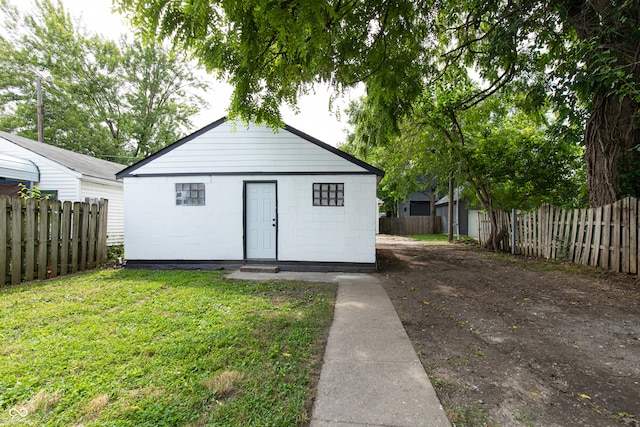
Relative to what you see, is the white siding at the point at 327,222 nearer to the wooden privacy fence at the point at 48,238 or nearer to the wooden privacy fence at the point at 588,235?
the wooden privacy fence at the point at 48,238

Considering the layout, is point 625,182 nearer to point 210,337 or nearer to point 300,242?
point 300,242

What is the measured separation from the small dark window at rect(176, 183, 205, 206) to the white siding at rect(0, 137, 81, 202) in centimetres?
525

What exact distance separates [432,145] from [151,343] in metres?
12.0

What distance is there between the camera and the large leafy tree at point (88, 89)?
65.6 feet

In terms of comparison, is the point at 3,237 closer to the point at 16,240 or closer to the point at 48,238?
the point at 16,240

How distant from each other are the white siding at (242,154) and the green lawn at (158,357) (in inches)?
155

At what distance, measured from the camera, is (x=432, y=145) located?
40.6 feet

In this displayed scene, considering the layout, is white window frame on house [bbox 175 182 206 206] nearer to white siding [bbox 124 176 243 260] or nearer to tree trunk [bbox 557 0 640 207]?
white siding [bbox 124 176 243 260]

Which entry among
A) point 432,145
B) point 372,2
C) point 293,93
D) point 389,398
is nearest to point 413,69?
point 372,2

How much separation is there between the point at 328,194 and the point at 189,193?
390 cm

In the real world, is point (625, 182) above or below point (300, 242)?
above

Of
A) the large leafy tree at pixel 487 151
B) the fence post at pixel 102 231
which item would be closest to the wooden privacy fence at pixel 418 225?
the large leafy tree at pixel 487 151

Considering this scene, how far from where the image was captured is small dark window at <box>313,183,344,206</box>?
805 centimetres

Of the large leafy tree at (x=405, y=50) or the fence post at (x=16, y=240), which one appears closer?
the large leafy tree at (x=405, y=50)
